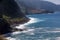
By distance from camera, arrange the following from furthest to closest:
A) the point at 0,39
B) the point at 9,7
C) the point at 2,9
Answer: the point at 9,7
the point at 2,9
the point at 0,39

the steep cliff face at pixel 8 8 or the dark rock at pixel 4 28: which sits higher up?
the steep cliff face at pixel 8 8

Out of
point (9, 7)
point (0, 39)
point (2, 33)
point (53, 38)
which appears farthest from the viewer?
point (9, 7)

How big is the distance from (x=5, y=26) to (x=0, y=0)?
113ft

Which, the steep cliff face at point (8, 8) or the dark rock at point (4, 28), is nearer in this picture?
the dark rock at point (4, 28)

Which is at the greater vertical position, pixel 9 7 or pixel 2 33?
pixel 9 7

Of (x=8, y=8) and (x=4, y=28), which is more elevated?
(x=8, y=8)

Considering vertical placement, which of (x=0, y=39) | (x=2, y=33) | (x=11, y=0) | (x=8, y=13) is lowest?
(x=0, y=39)

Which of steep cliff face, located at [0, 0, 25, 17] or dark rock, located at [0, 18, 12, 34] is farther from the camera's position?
steep cliff face, located at [0, 0, 25, 17]

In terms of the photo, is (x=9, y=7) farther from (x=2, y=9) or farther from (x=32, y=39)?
(x=32, y=39)

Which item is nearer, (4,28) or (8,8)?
(4,28)

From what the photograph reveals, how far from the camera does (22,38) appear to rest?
1897 inches

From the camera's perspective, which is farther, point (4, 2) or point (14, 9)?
point (14, 9)

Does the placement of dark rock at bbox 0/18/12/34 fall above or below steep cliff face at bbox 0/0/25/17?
below

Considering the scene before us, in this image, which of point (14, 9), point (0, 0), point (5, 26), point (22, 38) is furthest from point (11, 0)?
point (22, 38)
